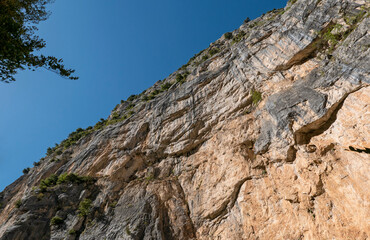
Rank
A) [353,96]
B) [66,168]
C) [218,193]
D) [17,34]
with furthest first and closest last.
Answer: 1. [66,168]
2. [218,193]
3. [353,96]
4. [17,34]

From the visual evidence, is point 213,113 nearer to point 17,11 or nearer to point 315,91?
point 315,91

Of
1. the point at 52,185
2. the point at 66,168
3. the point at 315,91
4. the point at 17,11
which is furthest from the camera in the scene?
the point at 66,168

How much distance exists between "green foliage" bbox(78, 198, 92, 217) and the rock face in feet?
0.35

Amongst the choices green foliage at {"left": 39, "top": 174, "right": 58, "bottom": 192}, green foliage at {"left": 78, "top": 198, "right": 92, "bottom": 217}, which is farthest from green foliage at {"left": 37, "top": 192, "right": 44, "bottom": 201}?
green foliage at {"left": 78, "top": 198, "right": 92, "bottom": 217}

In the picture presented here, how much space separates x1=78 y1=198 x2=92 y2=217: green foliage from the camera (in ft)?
53.1

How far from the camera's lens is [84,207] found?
54.3 feet

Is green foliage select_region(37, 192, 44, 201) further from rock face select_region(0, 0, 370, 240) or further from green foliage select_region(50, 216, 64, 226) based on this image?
green foliage select_region(50, 216, 64, 226)

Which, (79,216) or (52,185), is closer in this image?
(79,216)

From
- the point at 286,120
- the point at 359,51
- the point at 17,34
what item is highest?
the point at 17,34

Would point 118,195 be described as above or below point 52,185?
below

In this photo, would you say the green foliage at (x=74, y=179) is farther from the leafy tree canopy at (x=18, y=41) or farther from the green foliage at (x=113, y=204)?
the leafy tree canopy at (x=18, y=41)

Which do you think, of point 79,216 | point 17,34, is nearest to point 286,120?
point 17,34

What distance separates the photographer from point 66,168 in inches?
867

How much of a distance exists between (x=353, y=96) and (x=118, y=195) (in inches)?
653
